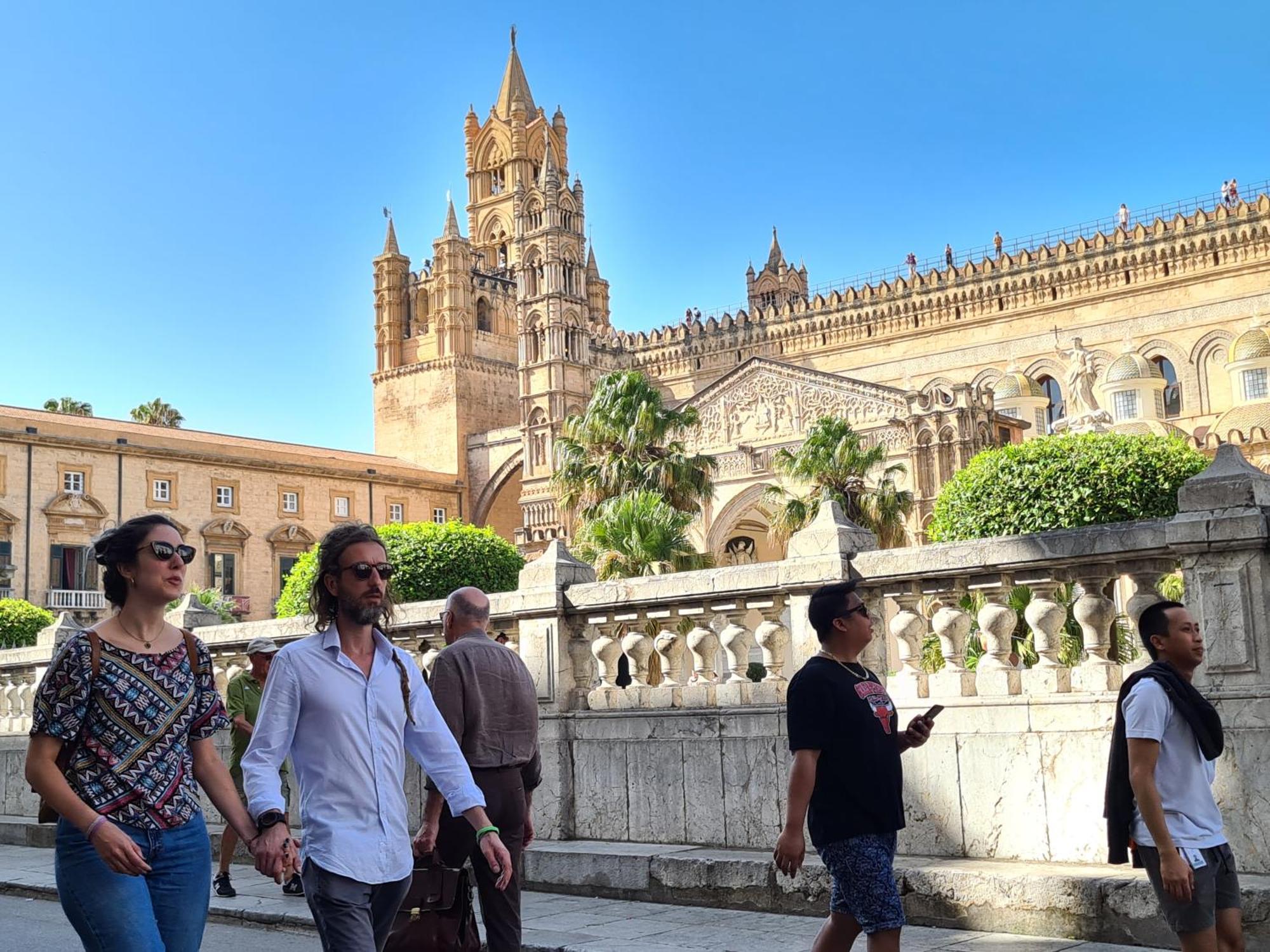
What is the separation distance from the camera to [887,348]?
5334 centimetres

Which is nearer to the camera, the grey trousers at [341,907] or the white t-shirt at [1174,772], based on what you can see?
the grey trousers at [341,907]

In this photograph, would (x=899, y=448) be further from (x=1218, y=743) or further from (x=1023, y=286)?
(x=1218, y=743)

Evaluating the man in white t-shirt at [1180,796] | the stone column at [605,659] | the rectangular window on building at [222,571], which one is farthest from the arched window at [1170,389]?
the man in white t-shirt at [1180,796]

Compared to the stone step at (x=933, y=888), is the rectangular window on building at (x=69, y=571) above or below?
above

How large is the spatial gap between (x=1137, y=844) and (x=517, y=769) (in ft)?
7.81

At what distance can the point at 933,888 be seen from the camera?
19.9 feet

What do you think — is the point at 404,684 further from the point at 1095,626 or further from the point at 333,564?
the point at 1095,626

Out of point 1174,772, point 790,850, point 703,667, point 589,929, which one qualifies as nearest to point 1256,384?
point 703,667

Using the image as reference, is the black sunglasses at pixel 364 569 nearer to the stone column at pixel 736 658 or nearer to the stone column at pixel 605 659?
the stone column at pixel 736 658

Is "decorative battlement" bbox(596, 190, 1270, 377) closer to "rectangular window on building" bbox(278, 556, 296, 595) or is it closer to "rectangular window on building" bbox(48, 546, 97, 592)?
"rectangular window on building" bbox(278, 556, 296, 595)

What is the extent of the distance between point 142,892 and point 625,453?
92.6ft

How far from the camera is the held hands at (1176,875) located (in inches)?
149

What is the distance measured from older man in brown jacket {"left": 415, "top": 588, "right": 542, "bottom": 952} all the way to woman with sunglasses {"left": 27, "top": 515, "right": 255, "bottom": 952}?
168 cm

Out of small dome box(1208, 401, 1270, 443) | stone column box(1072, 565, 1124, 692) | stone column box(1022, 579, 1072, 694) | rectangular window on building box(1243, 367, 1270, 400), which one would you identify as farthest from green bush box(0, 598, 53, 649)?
rectangular window on building box(1243, 367, 1270, 400)
